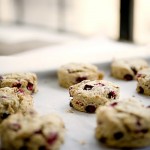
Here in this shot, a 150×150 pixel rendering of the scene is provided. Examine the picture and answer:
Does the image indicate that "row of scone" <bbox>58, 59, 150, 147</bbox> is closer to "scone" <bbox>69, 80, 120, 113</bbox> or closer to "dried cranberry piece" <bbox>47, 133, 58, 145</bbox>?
"scone" <bbox>69, 80, 120, 113</bbox>

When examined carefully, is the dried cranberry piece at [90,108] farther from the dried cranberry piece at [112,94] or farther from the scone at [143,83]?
the scone at [143,83]

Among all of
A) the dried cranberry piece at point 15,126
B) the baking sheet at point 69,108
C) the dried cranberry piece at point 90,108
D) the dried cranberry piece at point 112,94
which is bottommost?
the baking sheet at point 69,108

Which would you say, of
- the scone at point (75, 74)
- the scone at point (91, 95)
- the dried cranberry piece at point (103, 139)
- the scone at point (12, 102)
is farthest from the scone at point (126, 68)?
the dried cranberry piece at point (103, 139)

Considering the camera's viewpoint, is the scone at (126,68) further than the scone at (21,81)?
Yes

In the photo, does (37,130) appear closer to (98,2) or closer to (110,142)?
(110,142)

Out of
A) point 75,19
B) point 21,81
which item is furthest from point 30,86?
point 75,19

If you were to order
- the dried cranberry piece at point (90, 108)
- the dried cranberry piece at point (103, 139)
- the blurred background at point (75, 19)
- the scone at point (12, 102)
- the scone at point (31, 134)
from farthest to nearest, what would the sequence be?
the blurred background at point (75, 19), the dried cranberry piece at point (90, 108), the scone at point (12, 102), the dried cranberry piece at point (103, 139), the scone at point (31, 134)

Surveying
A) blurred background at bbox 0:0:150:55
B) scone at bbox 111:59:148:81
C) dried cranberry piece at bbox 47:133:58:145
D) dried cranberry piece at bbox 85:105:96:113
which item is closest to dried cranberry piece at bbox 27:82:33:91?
dried cranberry piece at bbox 85:105:96:113

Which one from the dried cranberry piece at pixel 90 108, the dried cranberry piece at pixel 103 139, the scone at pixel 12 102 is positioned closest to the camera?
the dried cranberry piece at pixel 103 139
